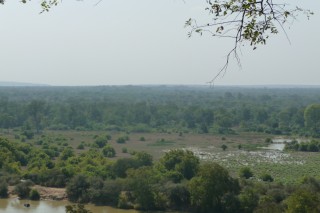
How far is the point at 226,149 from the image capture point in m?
62.3

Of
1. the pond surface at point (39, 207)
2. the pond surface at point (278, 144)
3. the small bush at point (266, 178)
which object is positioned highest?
the small bush at point (266, 178)

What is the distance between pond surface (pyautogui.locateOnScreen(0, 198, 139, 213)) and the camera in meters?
31.1

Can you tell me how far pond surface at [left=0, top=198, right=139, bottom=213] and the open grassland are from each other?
1473 centimetres

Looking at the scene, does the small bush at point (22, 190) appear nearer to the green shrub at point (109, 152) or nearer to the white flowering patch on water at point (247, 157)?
the green shrub at point (109, 152)

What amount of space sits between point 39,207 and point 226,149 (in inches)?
1343

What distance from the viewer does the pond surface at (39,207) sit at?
3114cm

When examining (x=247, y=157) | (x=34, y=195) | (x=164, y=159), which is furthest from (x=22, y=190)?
(x=247, y=157)

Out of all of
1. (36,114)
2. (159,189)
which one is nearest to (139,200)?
(159,189)

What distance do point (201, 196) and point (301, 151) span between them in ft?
115

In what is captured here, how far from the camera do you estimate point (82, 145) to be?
62125 millimetres

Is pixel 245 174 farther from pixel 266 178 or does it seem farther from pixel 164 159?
pixel 164 159

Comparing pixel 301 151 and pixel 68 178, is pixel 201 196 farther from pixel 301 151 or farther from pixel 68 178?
pixel 301 151

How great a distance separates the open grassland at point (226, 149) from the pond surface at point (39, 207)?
48.3 ft

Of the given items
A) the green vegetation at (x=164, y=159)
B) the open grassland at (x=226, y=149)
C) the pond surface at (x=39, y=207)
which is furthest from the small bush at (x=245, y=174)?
the pond surface at (x=39, y=207)
